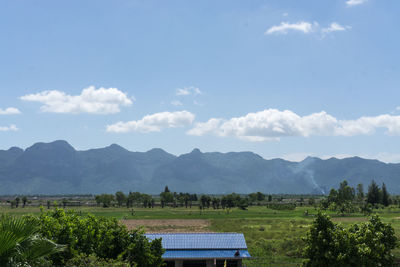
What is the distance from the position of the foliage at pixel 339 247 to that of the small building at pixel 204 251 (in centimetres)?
772

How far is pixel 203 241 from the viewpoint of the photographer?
42.6 m

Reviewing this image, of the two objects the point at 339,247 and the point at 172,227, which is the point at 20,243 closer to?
the point at 339,247

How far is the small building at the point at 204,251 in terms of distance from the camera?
132ft

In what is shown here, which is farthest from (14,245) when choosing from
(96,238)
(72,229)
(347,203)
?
(347,203)

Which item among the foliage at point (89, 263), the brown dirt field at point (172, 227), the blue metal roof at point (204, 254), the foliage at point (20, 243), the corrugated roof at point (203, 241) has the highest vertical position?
the foliage at point (20, 243)

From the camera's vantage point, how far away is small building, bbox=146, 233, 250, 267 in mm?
40156

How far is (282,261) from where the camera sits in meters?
57.9

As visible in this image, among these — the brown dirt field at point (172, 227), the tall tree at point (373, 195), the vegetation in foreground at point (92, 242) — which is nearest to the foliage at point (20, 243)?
the vegetation in foreground at point (92, 242)

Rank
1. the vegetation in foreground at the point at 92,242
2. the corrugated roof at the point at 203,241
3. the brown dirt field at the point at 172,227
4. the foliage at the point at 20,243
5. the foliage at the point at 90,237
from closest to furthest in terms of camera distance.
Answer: the foliage at the point at 20,243
the vegetation in foreground at the point at 92,242
the foliage at the point at 90,237
the corrugated roof at the point at 203,241
the brown dirt field at the point at 172,227

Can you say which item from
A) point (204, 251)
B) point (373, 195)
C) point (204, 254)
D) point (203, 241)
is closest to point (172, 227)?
point (203, 241)

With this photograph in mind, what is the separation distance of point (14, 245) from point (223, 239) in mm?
33893

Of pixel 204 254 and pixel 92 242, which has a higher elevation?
pixel 92 242

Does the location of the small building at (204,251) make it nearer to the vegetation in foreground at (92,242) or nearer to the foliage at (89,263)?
the vegetation in foreground at (92,242)

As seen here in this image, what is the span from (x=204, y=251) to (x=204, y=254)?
2.28 ft
